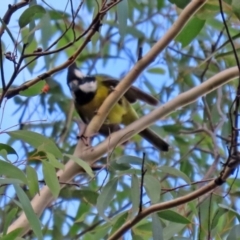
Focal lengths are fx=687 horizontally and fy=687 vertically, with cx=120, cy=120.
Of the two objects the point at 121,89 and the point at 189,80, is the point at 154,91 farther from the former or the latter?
the point at 121,89

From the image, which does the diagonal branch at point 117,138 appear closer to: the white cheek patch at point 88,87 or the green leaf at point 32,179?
the green leaf at point 32,179

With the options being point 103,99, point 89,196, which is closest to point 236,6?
point 89,196

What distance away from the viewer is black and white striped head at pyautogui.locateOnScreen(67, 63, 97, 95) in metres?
→ 2.08

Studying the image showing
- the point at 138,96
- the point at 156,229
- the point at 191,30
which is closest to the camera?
the point at 156,229

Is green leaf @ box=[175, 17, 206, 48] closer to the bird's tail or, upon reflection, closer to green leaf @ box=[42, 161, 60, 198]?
green leaf @ box=[42, 161, 60, 198]

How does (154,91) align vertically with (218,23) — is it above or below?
above

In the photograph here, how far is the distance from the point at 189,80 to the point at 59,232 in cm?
56

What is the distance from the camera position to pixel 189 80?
1.87 meters

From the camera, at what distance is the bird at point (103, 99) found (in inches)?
73.5

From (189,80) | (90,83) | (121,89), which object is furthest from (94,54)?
(121,89)

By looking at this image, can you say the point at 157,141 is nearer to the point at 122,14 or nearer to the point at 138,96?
the point at 138,96

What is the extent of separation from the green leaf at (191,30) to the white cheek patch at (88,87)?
0.82 meters

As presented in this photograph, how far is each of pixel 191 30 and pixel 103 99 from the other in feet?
2.69

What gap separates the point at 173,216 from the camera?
3.37 ft
